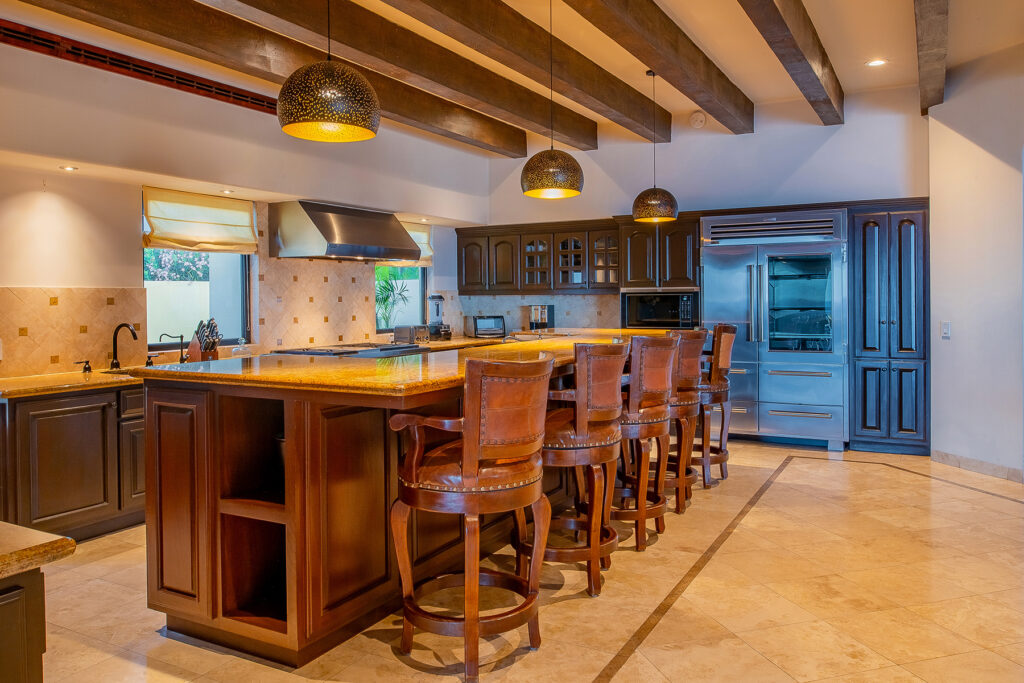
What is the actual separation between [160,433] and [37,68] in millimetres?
2561

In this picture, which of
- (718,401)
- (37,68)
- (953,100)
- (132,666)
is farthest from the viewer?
(953,100)

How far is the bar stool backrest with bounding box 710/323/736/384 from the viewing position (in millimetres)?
5250

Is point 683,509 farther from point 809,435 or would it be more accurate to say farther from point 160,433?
point 160,433

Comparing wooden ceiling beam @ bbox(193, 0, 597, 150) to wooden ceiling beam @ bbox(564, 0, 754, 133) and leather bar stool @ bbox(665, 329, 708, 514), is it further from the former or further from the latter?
leather bar stool @ bbox(665, 329, 708, 514)

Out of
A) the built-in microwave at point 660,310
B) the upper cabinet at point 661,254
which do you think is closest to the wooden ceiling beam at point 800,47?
the upper cabinet at point 661,254

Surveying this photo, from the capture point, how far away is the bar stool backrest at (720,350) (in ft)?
17.2

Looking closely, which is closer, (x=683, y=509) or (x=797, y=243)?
(x=683, y=509)

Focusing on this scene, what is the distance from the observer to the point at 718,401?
5215 millimetres

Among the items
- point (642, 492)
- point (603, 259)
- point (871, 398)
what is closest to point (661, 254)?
point (603, 259)

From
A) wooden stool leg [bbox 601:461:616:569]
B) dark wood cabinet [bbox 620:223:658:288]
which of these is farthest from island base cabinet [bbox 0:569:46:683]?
dark wood cabinet [bbox 620:223:658:288]

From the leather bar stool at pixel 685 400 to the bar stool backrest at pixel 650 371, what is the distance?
494 millimetres

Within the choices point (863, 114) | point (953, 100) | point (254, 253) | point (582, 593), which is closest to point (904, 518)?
point (582, 593)

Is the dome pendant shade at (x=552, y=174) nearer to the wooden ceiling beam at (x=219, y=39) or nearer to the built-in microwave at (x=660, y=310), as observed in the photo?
the wooden ceiling beam at (x=219, y=39)

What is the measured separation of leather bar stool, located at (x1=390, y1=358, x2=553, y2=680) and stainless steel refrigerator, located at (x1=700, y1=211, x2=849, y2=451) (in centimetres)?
458
